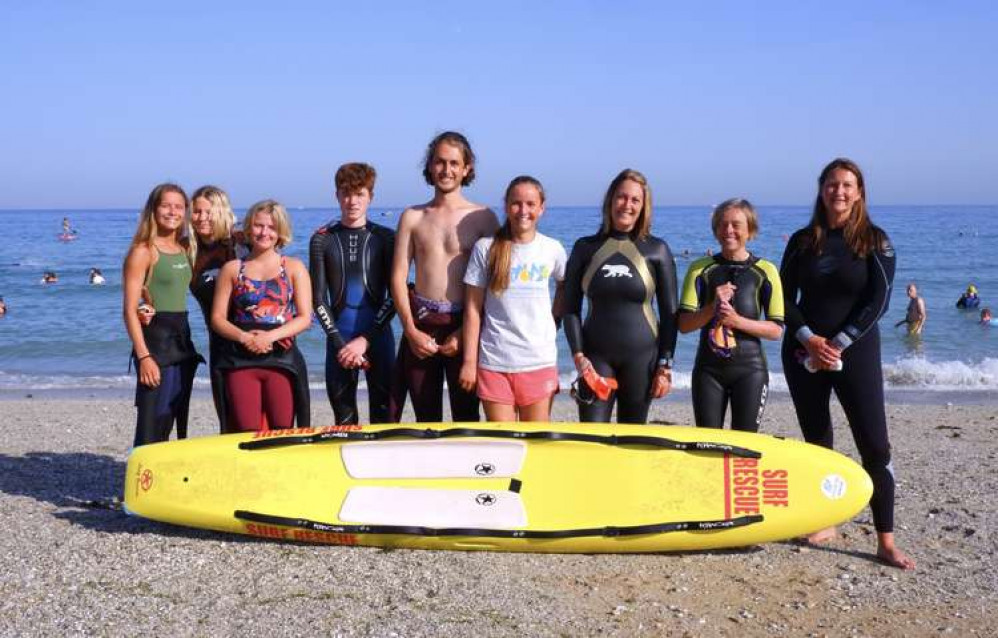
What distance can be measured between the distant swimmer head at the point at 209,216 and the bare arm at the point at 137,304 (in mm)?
343

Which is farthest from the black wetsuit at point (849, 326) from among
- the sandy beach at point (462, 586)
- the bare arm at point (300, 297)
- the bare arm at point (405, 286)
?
the bare arm at point (300, 297)

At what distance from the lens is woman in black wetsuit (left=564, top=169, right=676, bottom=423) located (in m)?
4.48

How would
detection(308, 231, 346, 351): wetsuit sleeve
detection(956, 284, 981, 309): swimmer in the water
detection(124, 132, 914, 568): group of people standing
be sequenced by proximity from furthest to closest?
detection(956, 284, 981, 309): swimmer in the water, detection(308, 231, 346, 351): wetsuit sleeve, detection(124, 132, 914, 568): group of people standing

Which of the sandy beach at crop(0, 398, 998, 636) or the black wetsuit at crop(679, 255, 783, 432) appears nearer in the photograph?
the sandy beach at crop(0, 398, 998, 636)

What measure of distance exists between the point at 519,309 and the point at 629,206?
734 millimetres

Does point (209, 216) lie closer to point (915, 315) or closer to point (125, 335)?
point (125, 335)

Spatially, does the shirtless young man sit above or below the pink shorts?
above

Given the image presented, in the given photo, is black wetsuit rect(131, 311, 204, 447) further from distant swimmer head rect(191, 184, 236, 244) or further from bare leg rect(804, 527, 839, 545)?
bare leg rect(804, 527, 839, 545)

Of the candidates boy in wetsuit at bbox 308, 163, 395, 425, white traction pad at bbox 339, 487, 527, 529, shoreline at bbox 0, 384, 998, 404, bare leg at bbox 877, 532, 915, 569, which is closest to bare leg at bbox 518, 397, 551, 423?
white traction pad at bbox 339, 487, 527, 529

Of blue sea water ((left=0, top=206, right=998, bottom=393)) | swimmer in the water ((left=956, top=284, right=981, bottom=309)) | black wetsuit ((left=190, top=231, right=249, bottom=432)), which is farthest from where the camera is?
swimmer in the water ((left=956, top=284, right=981, bottom=309))

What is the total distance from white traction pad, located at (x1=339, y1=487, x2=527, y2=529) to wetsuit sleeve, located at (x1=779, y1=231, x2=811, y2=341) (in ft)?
5.21

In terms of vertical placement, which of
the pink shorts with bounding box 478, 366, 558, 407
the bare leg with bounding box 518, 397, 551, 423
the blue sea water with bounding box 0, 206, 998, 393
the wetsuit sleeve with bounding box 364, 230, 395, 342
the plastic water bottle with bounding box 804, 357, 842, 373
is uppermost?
the wetsuit sleeve with bounding box 364, 230, 395, 342

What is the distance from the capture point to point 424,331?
476 cm

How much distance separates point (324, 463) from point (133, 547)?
999 millimetres
